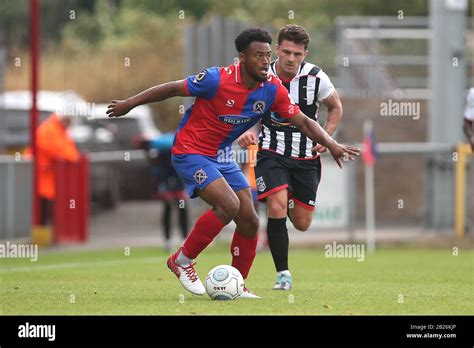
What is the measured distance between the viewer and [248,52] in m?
10.9

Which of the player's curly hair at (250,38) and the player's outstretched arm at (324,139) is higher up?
the player's curly hair at (250,38)

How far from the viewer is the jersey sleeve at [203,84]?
1089cm

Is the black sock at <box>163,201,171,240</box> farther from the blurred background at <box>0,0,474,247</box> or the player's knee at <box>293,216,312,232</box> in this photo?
the player's knee at <box>293,216,312,232</box>

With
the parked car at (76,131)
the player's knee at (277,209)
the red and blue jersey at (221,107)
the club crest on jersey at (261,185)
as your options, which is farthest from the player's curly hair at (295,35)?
the parked car at (76,131)

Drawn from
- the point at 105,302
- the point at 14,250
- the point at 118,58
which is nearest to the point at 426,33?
the point at 118,58

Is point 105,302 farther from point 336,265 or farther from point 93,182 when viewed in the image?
point 93,182

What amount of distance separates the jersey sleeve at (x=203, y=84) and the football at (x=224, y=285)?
151 cm

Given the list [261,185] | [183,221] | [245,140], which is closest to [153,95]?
[245,140]

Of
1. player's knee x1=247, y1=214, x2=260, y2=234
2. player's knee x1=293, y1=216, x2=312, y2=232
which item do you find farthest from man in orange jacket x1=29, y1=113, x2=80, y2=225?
player's knee x1=247, y1=214, x2=260, y2=234

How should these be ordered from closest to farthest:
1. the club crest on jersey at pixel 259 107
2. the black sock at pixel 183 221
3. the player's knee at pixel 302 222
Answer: the club crest on jersey at pixel 259 107, the player's knee at pixel 302 222, the black sock at pixel 183 221

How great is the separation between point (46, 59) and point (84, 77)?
1282 mm

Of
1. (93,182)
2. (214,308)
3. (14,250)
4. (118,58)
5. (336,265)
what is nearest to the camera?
(214,308)

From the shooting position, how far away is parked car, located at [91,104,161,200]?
24609mm

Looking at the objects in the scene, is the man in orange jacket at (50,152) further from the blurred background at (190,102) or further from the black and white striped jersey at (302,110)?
the black and white striped jersey at (302,110)
